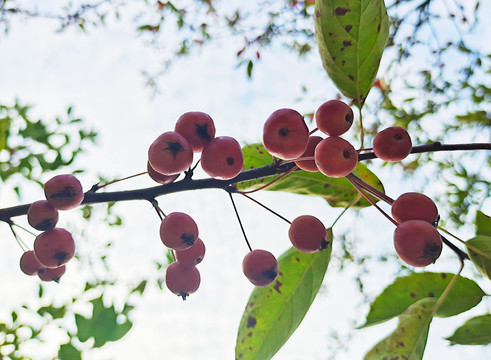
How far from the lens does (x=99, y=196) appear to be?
94cm

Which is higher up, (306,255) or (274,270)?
(306,255)

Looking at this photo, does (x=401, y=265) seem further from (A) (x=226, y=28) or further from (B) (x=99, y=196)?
(B) (x=99, y=196)

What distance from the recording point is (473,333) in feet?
3.84

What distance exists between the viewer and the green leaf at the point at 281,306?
1248 millimetres

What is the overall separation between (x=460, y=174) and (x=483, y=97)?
1.70ft

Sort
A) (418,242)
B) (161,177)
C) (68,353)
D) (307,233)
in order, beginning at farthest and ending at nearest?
(68,353)
(307,233)
(161,177)
(418,242)

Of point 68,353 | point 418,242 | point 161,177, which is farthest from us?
point 68,353

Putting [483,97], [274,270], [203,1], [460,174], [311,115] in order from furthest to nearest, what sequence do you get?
[203,1], [311,115], [460,174], [483,97], [274,270]

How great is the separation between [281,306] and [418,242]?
1.81ft

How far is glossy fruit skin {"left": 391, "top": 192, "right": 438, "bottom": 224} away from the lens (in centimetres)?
94

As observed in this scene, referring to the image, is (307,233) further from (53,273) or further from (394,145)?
(53,273)

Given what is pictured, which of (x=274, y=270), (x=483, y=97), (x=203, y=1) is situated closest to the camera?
(x=274, y=270)

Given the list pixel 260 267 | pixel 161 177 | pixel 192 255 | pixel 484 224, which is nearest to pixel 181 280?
pixel 192 255

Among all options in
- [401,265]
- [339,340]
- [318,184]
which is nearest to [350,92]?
[318,184]
